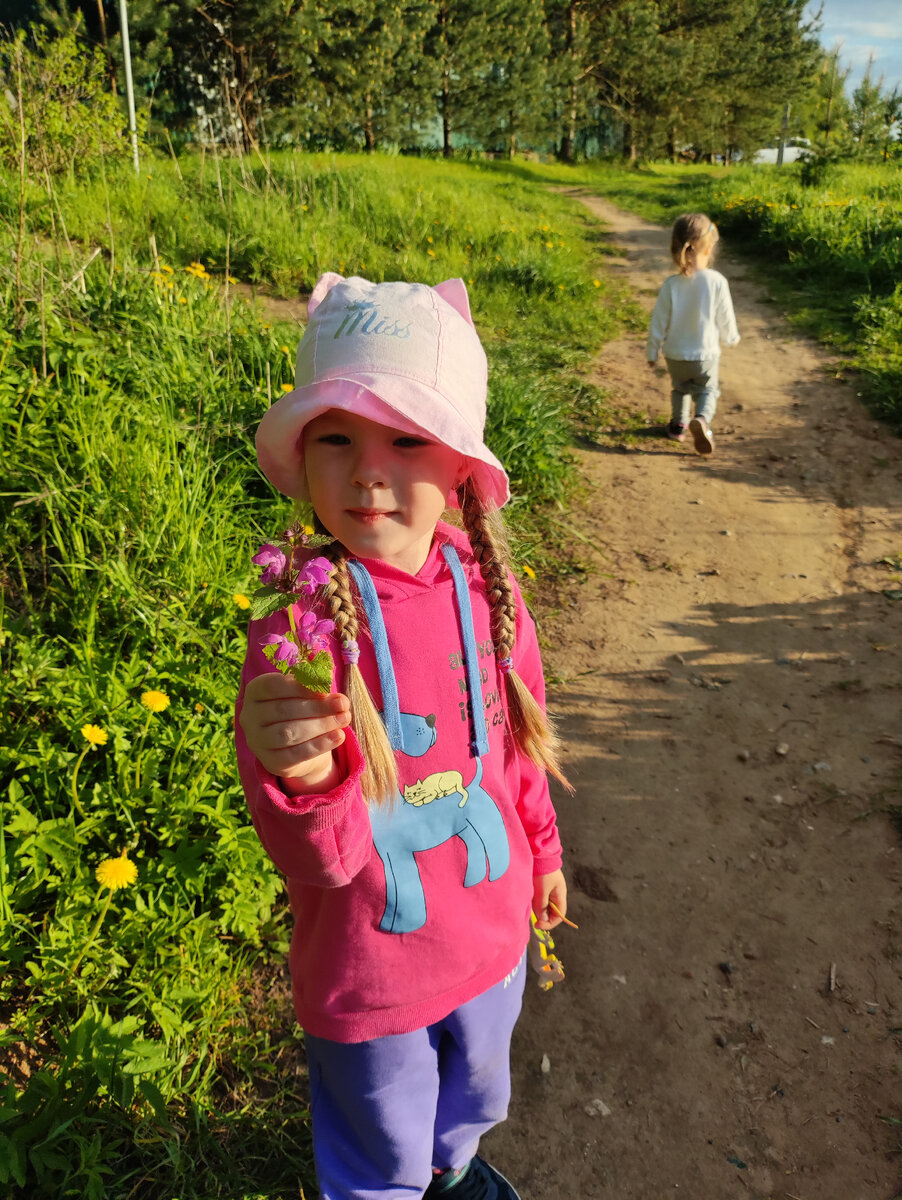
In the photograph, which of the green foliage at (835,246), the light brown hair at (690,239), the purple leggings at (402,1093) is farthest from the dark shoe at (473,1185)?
the green foliage at (835,246)

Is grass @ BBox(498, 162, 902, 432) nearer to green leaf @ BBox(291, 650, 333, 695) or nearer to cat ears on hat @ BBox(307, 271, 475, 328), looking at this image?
cat ears on hat @ BBox(307, 271, 475, 328)

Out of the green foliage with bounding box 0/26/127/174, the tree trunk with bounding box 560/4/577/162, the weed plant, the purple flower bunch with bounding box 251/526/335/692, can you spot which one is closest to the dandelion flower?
the weed plant

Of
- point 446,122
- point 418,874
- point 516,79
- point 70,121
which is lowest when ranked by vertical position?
point 418,874

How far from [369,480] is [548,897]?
101 cm

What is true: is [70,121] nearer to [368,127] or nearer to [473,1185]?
[473,1185]

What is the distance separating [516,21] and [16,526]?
2704 centimetres

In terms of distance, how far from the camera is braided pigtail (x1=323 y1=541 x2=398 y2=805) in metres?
1.22

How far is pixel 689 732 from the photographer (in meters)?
3.36

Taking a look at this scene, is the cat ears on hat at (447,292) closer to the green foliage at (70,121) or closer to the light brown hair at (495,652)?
the light brown hair at (495,652)

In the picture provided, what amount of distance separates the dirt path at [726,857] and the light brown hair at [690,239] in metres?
1.66

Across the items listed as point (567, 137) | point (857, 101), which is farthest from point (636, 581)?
point (567, 137)

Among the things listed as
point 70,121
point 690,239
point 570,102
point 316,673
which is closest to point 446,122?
point 570,102

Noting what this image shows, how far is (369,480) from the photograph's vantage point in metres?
1.21

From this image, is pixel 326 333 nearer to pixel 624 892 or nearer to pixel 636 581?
pixel 624 892
